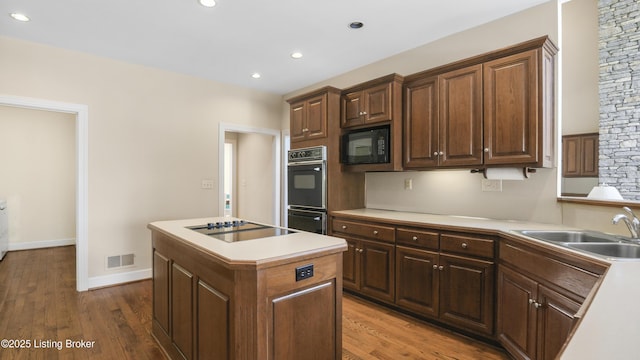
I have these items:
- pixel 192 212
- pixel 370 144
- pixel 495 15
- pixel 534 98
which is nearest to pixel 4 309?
pixel 192 212

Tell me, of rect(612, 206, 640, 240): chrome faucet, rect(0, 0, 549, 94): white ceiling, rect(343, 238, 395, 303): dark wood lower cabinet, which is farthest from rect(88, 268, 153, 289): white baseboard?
rect(612, 206, 640, 240): chrome faucet

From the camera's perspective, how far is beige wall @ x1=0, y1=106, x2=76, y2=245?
524cm

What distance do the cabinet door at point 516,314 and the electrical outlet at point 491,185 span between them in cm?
82

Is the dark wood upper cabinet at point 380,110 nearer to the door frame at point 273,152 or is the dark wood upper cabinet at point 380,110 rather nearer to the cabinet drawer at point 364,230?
the cabinet drawer at point 364,230

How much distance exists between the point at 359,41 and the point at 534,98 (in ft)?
5.60

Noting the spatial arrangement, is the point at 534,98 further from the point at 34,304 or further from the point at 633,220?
the point at 34,304

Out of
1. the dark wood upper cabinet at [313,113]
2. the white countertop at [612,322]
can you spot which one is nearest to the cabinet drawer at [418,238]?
the white countertop at [612,322]

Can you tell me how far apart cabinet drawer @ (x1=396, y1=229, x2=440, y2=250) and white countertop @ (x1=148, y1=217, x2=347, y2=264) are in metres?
1.14

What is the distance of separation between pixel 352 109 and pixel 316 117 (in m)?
0.44

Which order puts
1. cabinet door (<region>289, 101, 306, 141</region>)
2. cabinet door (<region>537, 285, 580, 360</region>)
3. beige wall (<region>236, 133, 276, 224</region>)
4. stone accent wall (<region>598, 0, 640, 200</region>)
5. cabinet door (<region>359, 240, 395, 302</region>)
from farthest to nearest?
beige wall (<region>236, 133, 276, 224</region>) → cabinet door (<region>289, 101, 306, 141</region>) → cabinet door (<region>359, 240, 395, 302</region>) → stone accent wall (<region>598, 0, 640, 200</region>) → cabinet door (<region>537, 285, 580, 360</region>)

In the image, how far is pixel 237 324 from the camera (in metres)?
1.39

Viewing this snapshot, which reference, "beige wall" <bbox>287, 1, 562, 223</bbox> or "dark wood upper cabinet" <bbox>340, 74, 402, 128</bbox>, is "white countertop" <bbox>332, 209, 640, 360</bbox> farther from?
"dark wood upper cabinet" <bbox>340, 74, 402, 128</bbox>

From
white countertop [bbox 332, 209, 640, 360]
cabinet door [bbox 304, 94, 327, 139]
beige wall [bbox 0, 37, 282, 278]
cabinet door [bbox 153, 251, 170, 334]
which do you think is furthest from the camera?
cabinet door [bbox 304, 94, 327, 139]

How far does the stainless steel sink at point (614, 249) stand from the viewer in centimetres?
176
